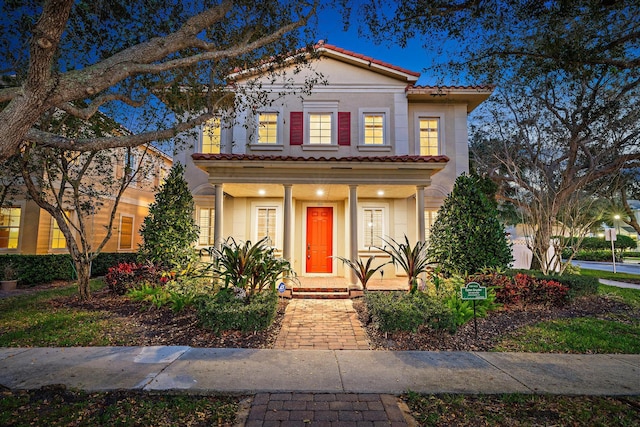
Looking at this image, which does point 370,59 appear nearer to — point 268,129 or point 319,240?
point 268,129

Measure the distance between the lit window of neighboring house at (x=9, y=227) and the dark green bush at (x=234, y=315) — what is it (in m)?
10.8

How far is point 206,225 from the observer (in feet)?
36.3

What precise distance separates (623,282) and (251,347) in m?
15.5

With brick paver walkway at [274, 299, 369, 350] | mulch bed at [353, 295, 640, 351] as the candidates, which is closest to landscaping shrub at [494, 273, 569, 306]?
mulch bed at [353, 295, 640, 351]

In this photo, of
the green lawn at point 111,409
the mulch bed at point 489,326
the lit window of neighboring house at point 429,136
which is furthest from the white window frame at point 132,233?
the lit window of neighboring house at point 429,136

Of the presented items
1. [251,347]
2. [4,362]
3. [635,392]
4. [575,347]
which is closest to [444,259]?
[575,347]

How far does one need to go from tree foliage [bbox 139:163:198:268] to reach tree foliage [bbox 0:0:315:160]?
1.96 m

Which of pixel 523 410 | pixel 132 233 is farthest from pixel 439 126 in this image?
pixel 132 233

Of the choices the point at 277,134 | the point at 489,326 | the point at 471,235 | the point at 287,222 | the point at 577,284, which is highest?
the point at 277,134

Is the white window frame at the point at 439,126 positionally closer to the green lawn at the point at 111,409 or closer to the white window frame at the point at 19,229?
the green lawn at the point at 111,409

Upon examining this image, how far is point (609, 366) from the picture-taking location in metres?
4.36

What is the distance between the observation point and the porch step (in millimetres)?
8672

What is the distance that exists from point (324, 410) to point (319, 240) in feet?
27.0

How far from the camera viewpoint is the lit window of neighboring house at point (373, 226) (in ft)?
36.3
